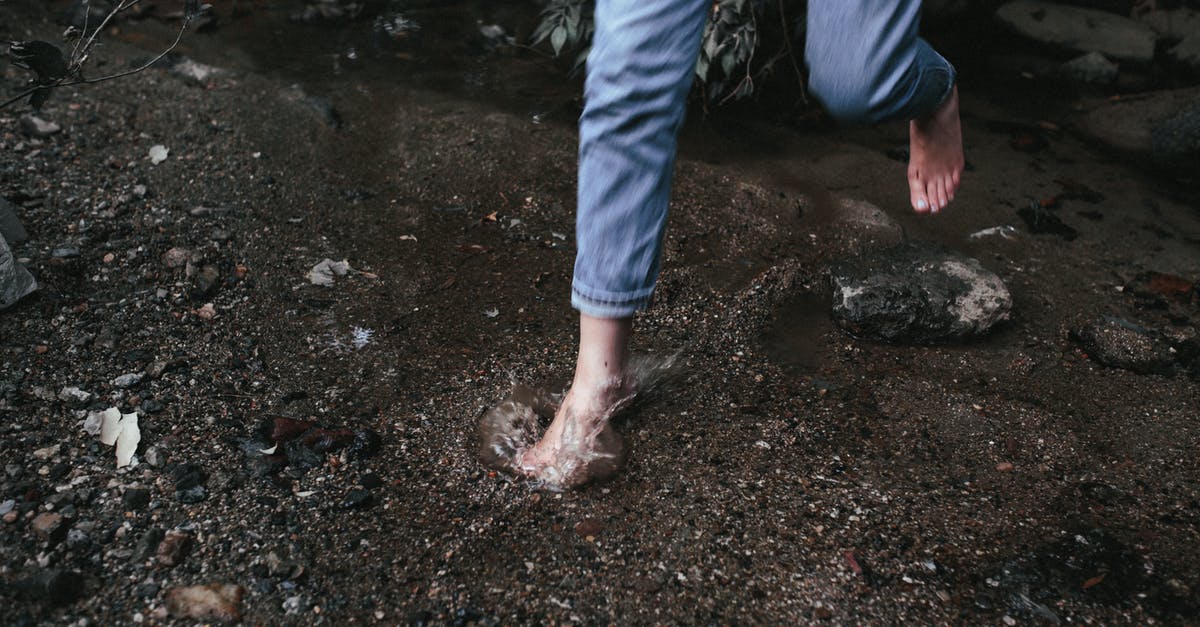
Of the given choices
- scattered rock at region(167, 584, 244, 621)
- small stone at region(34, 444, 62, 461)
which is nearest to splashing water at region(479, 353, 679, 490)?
scattered rock at region(167, 584, 244, 621)

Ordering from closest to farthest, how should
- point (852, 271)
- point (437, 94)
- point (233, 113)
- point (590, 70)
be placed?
point (590, 70), point (852, 271), point (233, 113), point (437, 94)

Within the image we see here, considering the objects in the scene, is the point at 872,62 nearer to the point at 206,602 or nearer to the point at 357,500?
the point at 357,500

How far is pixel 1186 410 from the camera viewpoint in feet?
5.36

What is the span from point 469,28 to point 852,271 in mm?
2225

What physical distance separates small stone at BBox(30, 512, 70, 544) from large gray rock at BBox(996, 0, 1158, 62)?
12.7ft

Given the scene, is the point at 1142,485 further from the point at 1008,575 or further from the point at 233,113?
the point at 233,113

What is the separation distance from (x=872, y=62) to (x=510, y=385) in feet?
2.75

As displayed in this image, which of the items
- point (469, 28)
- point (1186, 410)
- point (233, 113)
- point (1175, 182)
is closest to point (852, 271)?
point (1186, 410)

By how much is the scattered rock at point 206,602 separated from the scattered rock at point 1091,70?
143 inches

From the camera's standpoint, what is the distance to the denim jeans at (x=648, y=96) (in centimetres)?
119

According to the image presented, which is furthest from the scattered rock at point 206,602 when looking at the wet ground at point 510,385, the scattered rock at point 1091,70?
the scattered rock at point 1091,70

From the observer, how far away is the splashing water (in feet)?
4.58

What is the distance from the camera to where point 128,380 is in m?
1.51

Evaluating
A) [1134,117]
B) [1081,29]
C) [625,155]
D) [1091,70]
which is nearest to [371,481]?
[625,155]
